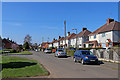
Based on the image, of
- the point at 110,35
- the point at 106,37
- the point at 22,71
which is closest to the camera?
the point at 22,71

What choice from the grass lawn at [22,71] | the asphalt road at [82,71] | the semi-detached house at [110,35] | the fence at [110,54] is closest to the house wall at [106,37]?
the semi-detached house at [110,35]

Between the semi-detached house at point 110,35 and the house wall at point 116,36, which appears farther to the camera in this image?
the house wall at point 116,36

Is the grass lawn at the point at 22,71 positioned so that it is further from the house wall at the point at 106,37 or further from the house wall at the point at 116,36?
the house wall at the point at 116,36

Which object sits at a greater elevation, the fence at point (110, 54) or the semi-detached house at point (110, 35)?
the semi-detached house at point (110, 35)

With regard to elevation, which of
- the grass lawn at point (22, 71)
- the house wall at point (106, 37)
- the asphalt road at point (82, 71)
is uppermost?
the house wall at point (106, 37)

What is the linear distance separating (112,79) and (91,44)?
44629mm

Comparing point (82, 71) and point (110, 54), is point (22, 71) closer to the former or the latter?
point (82, 71)

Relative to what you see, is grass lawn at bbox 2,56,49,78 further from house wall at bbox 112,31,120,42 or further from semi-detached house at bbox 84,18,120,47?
house wall at bbox 112,31,120,42

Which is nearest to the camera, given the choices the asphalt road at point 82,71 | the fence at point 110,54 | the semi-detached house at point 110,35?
the asphalt road at point 82,71

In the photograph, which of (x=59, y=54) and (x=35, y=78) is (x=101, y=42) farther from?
(x=35, y=78)

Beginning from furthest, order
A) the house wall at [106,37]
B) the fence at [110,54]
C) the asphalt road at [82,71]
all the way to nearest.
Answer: the house wall at [106,37], the fence at [110,54], the asphalt road at [82,71]

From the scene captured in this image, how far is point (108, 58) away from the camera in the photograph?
69.3 ft

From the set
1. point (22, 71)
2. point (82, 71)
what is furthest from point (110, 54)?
point (22, 71)

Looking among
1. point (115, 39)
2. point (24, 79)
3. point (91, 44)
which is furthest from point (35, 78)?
point (91, 44)
